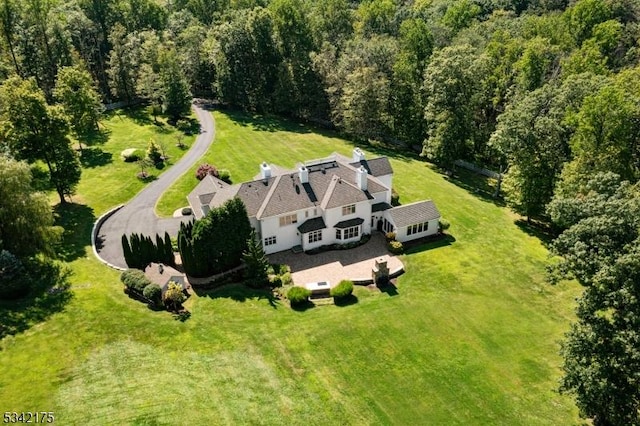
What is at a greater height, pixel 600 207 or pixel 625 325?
pixel 600 207

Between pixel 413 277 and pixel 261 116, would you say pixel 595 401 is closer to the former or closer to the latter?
pixel 413 277

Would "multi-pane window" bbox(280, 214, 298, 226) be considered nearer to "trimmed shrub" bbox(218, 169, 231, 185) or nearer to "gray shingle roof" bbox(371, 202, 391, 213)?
"gray shingle roof" bbox(371, 202, 391, 213)

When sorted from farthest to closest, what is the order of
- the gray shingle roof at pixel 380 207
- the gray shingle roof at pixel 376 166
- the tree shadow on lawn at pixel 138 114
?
the tree shadow on lawn at pixel 138 114 → the gray shingle roof at pixel 376 166 → the gray shingle roof at pixel 380 207

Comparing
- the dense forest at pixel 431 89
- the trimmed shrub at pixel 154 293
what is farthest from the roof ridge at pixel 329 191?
the dense forest at pixel 431 89

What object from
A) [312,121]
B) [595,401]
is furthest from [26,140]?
[595,401]

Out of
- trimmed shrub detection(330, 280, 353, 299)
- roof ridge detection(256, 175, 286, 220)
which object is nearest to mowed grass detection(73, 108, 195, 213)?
roof ridge detection(256, 175, 286, 220)

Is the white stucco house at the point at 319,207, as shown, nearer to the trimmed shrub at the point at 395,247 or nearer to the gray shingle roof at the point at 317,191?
the gray shingle roof at the point at 317,191

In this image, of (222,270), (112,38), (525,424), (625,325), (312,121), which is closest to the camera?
(625,325)

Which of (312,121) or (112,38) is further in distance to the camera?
(312,121)
